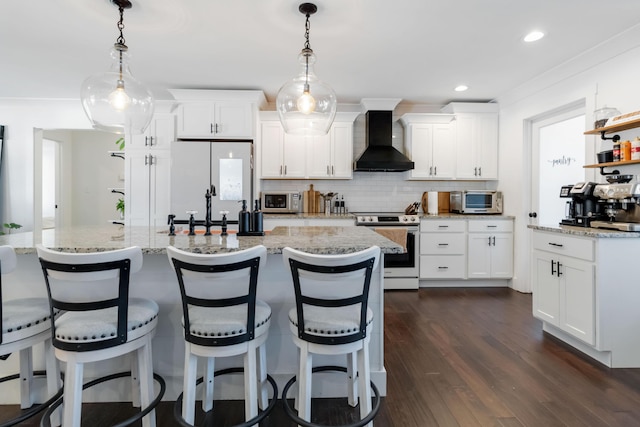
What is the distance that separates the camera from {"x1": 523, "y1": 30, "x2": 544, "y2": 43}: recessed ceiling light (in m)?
2.81

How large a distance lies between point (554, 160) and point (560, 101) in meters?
0.68

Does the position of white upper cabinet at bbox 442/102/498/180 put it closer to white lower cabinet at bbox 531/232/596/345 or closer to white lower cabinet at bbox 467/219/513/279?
white lower cabinet at bbox 467/219/513/279

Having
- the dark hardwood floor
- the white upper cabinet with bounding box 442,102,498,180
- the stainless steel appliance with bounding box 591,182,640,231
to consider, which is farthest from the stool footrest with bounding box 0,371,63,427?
the white upper cabinet with bounding box 442,102,498,180

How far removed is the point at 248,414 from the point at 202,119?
3.53 m

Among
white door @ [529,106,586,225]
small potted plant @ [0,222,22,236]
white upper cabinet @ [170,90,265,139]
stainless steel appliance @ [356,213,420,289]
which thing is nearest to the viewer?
white door @ [529,106,586,225]

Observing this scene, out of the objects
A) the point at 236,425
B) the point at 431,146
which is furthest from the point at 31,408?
the point at 431,146

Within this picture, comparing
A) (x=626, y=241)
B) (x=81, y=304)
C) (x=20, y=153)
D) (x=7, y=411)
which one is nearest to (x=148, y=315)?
(x=81, y=304)

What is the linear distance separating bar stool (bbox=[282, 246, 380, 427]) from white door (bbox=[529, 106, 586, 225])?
3.26m

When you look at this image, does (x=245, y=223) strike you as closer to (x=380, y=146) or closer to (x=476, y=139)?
(x=380, y=146)

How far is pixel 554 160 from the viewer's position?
154 inches

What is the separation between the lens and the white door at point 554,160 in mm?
3584

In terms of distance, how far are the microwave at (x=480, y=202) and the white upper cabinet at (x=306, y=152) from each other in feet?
5.03

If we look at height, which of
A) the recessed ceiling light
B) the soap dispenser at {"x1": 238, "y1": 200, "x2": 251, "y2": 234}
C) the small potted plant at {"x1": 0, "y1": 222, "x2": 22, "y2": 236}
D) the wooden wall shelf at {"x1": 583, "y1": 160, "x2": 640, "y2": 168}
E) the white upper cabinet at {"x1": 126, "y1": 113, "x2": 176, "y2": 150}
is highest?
the recessed ceiling light

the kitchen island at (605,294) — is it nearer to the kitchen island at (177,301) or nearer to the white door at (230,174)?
the kitchen island at (177,301)
